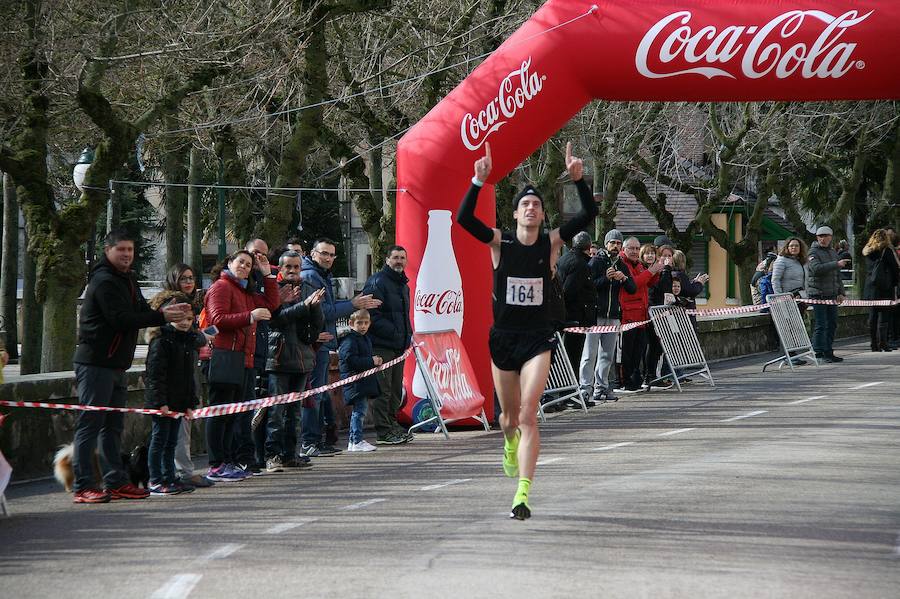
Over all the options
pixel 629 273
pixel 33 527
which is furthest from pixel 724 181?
pixel 33 527

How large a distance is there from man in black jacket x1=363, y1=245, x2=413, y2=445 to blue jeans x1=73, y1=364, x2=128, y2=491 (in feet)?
13.0

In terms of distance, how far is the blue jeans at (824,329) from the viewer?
22969 mm

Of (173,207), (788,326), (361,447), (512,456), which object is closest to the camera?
(512,456)

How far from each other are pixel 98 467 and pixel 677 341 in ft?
36.0

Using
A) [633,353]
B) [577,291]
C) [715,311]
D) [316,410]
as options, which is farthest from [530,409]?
[715,311]

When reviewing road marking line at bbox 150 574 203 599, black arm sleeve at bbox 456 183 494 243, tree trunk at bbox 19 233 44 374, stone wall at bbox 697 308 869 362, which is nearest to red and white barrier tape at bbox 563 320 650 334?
stone wall at bbox 697 308 869 362

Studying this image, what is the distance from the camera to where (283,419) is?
41.1ft

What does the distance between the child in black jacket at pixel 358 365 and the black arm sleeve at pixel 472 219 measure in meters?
4.50

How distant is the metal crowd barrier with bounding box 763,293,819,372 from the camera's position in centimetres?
2231

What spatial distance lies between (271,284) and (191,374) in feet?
4.29

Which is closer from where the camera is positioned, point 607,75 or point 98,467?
point 98,467

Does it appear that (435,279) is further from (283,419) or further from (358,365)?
(283,419)

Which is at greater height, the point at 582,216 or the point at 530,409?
the point at 582,216

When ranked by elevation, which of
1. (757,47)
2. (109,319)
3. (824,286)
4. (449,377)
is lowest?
(449,377)
